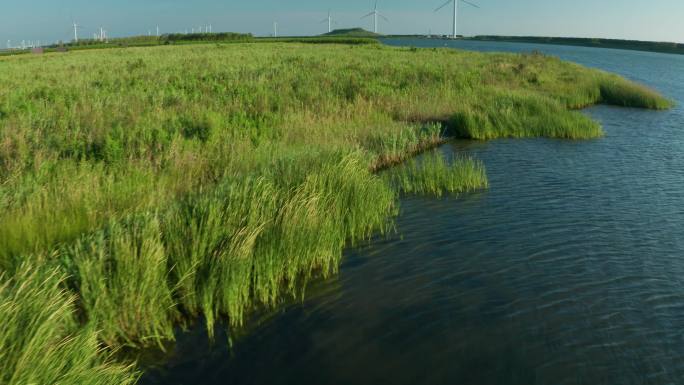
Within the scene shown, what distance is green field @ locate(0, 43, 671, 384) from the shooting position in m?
4.01

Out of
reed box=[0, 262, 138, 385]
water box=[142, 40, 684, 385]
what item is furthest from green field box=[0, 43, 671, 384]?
water box=[142, 40, 684, 385]

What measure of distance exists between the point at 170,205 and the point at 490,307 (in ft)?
13.4

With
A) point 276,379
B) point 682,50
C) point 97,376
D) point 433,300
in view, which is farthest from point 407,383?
point 682,50

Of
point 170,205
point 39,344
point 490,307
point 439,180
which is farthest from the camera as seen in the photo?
point 439,180

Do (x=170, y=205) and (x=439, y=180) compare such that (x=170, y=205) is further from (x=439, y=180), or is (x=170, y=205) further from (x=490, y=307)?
(x=439, y=180)

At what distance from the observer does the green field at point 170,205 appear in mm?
4007

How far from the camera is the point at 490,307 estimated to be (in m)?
5.75

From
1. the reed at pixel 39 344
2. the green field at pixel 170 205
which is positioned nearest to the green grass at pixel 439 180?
the green field at pixel 170 205

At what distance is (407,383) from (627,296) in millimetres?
3439

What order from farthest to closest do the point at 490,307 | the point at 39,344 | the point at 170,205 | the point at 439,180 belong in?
the point at 439,180
the point at 170,205
the point at 490,307
the point at 39,344

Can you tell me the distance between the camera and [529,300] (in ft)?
19.4

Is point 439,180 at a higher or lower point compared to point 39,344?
lower

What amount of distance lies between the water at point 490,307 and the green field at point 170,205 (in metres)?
0.50

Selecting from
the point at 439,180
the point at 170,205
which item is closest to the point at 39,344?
the point at 170,205
